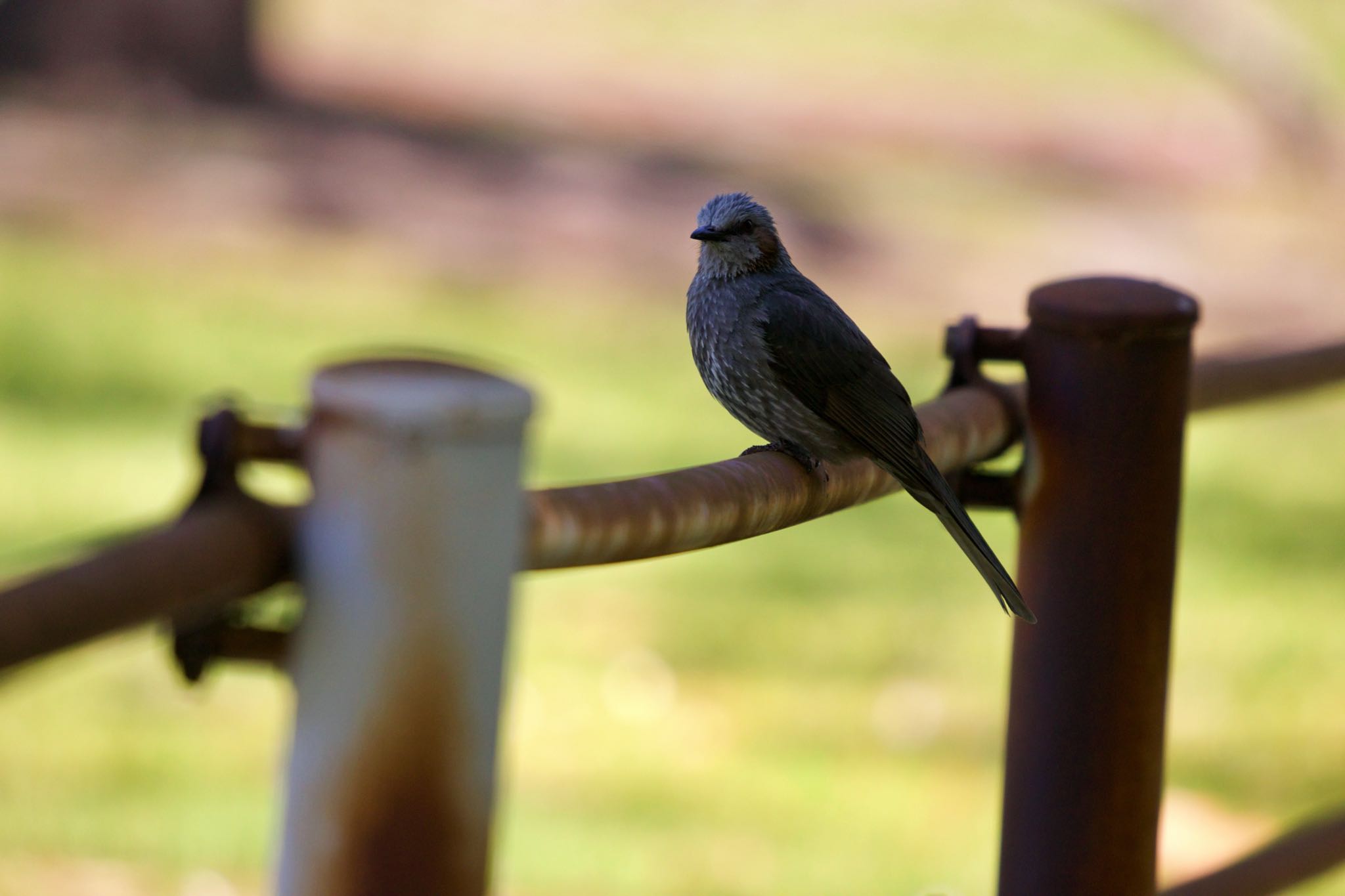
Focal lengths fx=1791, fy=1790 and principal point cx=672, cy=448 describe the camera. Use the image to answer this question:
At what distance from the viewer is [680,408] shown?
29.6 ft

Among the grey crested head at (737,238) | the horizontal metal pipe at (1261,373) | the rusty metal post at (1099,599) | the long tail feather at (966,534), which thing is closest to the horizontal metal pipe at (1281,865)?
the rusty metal post at (1099,599)

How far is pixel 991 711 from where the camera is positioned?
19.6 feet

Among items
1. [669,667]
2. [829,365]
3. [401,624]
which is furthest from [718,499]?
[669,667]

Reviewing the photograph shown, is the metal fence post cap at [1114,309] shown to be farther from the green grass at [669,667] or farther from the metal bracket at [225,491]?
the metal bracket at [225,491]

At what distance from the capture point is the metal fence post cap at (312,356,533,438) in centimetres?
105

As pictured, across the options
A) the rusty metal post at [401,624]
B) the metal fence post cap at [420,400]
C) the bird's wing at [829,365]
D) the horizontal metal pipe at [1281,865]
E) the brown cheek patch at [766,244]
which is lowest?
the horizontal metal pipe at [1281,865]

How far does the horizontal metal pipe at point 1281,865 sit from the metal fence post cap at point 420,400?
1357mm

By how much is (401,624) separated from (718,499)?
1.51ft

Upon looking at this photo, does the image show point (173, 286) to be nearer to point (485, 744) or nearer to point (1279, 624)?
point (1279, 624)

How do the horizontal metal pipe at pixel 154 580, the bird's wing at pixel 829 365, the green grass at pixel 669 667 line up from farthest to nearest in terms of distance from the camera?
1. the green grass at pixel 669 667
2. the bird's wing at pixel 829 365
3. the horizontal metal pipe at pixel 154 580

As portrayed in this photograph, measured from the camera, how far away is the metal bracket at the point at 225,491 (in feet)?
3.57

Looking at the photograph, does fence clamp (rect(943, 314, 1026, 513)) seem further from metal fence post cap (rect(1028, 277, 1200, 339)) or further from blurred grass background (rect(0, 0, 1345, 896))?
blurred grass background (rect(0, 0, 1345, 896))

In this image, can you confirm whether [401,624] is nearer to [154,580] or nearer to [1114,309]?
[154,580]

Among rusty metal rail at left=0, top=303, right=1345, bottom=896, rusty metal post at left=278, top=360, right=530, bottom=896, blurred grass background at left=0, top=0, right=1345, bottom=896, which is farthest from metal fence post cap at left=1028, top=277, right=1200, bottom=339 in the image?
rusty metal post at left=278, top=360, right=530, bottom=896
